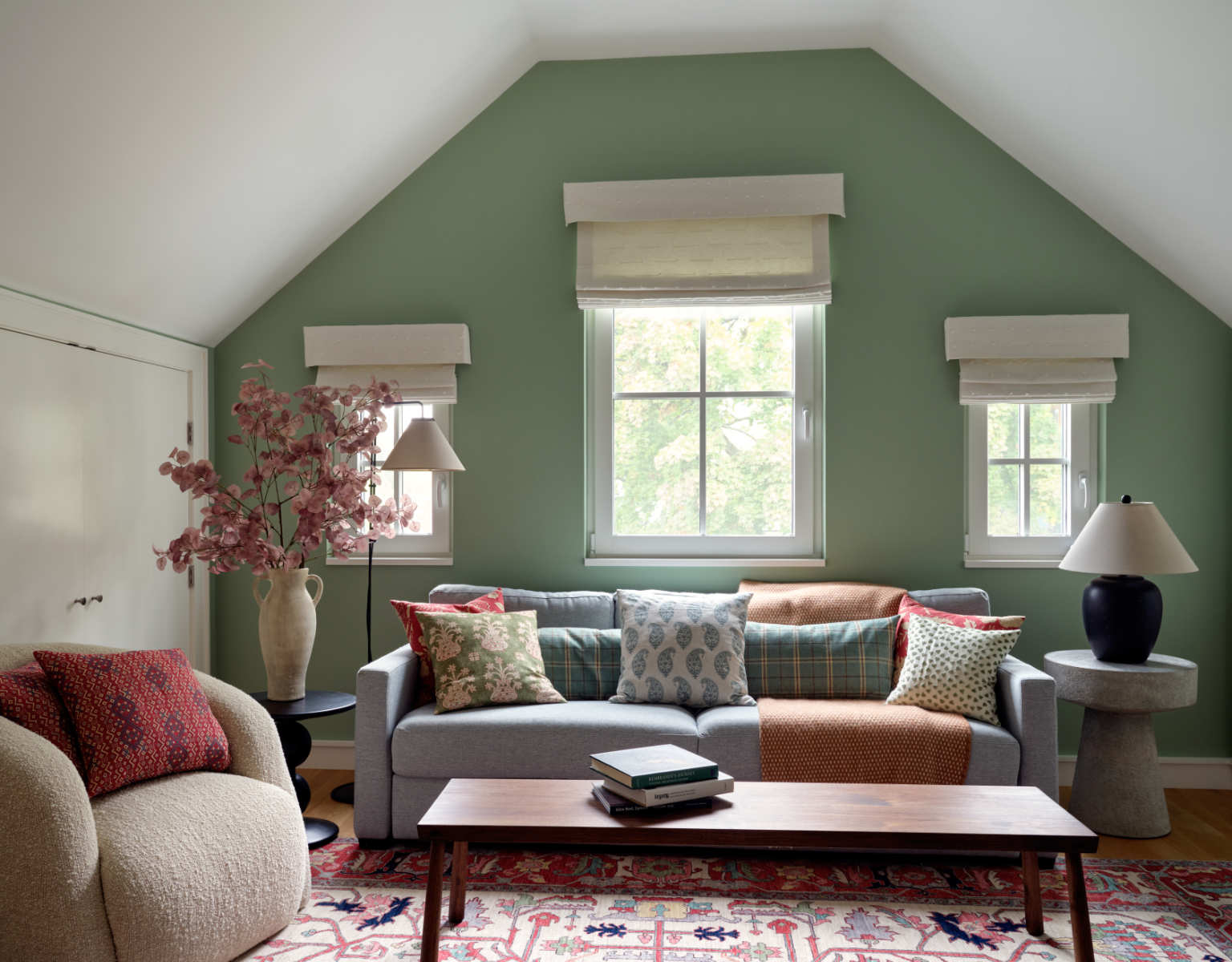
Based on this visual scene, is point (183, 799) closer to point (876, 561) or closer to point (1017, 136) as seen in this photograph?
point (876, 561)

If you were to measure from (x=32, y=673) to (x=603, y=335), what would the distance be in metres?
2.59

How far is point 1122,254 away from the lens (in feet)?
13.1

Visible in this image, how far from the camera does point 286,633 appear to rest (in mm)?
3363

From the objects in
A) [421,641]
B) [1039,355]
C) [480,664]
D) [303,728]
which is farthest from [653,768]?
[1039,355]

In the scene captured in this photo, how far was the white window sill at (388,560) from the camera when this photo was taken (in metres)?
4.24

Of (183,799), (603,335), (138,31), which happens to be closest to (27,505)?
(183,799)

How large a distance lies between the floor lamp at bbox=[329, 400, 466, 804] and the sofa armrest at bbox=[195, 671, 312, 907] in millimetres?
855

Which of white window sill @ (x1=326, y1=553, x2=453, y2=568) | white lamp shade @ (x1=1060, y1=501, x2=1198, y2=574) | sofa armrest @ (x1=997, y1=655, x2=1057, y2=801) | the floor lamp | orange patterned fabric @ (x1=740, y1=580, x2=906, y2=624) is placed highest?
the floor lamp

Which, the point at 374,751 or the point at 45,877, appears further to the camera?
the point at 374,751

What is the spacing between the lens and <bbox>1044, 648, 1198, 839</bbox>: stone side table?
3.29 meters

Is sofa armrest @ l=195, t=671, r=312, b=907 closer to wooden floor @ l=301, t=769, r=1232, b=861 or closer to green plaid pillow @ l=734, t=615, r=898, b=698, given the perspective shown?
wooden floor @ l=301, t=769, r=1232, b=861

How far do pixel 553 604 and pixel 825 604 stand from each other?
1115 mm

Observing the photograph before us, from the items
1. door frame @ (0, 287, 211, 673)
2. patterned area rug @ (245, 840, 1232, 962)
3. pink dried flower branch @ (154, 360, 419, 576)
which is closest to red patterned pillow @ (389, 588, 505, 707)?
pink dried flower branch @ (154, 360, 419, 576)

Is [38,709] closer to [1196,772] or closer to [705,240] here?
[705,240]
